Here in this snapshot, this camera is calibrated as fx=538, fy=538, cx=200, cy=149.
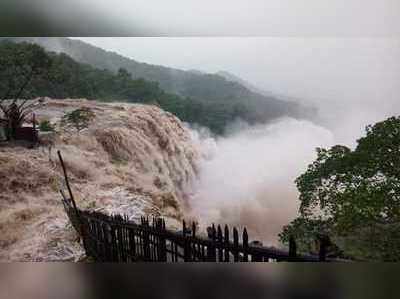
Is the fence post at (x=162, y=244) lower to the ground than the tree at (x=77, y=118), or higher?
lower

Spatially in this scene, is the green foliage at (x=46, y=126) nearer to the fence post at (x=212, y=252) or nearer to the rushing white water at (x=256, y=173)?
the rushing white water at (x=256, y=173)

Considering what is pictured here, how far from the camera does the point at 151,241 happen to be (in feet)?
8.24

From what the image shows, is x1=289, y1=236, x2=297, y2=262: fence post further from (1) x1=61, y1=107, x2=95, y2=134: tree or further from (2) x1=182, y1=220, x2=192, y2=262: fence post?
(1) x1=61, y1=107, x2=95, y2=134: tree

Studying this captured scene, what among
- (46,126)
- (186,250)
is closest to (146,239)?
(186,250)

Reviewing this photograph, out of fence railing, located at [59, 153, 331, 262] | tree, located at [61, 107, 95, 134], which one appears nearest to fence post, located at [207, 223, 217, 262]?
fence railing, located at [59, 153, 331, 262]

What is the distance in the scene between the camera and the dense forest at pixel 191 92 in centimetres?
247

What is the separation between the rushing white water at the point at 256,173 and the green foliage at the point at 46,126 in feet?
2.23

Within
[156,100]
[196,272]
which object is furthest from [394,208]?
[156,100]

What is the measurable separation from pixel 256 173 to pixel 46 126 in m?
1.01

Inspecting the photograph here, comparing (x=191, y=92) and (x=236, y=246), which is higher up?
(x=191, y=92)

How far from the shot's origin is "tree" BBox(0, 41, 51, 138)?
8.13 ft

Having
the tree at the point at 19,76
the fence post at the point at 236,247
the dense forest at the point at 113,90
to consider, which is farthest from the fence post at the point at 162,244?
the tree at the point at 19,76

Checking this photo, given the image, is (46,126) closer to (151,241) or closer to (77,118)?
(77,118)

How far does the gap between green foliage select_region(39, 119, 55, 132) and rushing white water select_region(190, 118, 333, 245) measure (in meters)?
0.68
